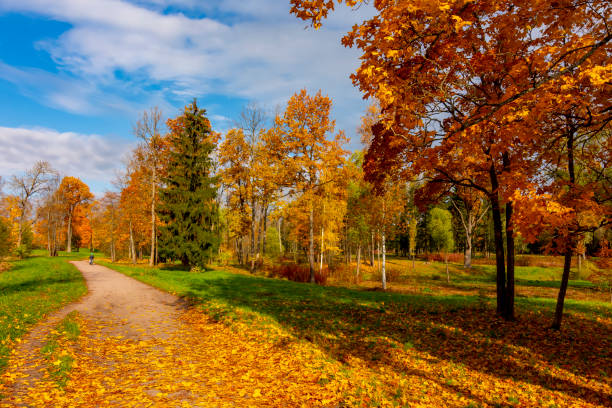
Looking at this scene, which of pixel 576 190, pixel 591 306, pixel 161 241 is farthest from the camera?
pixel 161 241

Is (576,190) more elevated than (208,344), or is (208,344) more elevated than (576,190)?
(576,190)

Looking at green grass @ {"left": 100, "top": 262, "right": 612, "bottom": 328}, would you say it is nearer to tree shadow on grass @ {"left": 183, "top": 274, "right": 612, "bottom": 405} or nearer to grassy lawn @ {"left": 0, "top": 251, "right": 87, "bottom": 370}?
tree shadow on grass @ {"left": 183, "top": 274, "right": 612, "bottom": 405}

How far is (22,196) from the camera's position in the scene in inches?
1451

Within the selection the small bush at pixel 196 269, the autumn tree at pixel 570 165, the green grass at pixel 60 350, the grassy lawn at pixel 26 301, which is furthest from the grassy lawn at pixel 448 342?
the small bush at pixel 196 269

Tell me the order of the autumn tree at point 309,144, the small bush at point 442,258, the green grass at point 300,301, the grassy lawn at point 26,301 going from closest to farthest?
1. the grassy lawn at point 26,301
2. the green grass at point 300,301
3. the autumn tree at point 309,144
4. the small bush at point 442,258

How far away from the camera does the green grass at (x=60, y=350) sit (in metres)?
5.61

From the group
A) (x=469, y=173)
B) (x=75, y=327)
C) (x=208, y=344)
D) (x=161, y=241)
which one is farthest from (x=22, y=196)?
(x=469, y=173)

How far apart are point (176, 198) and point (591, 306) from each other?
25.2 meters

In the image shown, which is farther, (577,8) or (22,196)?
(22,196)

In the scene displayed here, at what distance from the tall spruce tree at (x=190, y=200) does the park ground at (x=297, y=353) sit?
9537 mm

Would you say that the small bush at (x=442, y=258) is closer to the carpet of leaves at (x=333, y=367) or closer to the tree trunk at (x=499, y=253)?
the tree trunk at (x=499, y=253)

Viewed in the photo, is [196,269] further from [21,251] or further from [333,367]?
[21,251]

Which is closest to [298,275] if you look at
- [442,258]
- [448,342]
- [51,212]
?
[448,342]

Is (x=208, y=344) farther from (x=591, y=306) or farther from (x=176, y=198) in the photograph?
(x=176, y=198)
